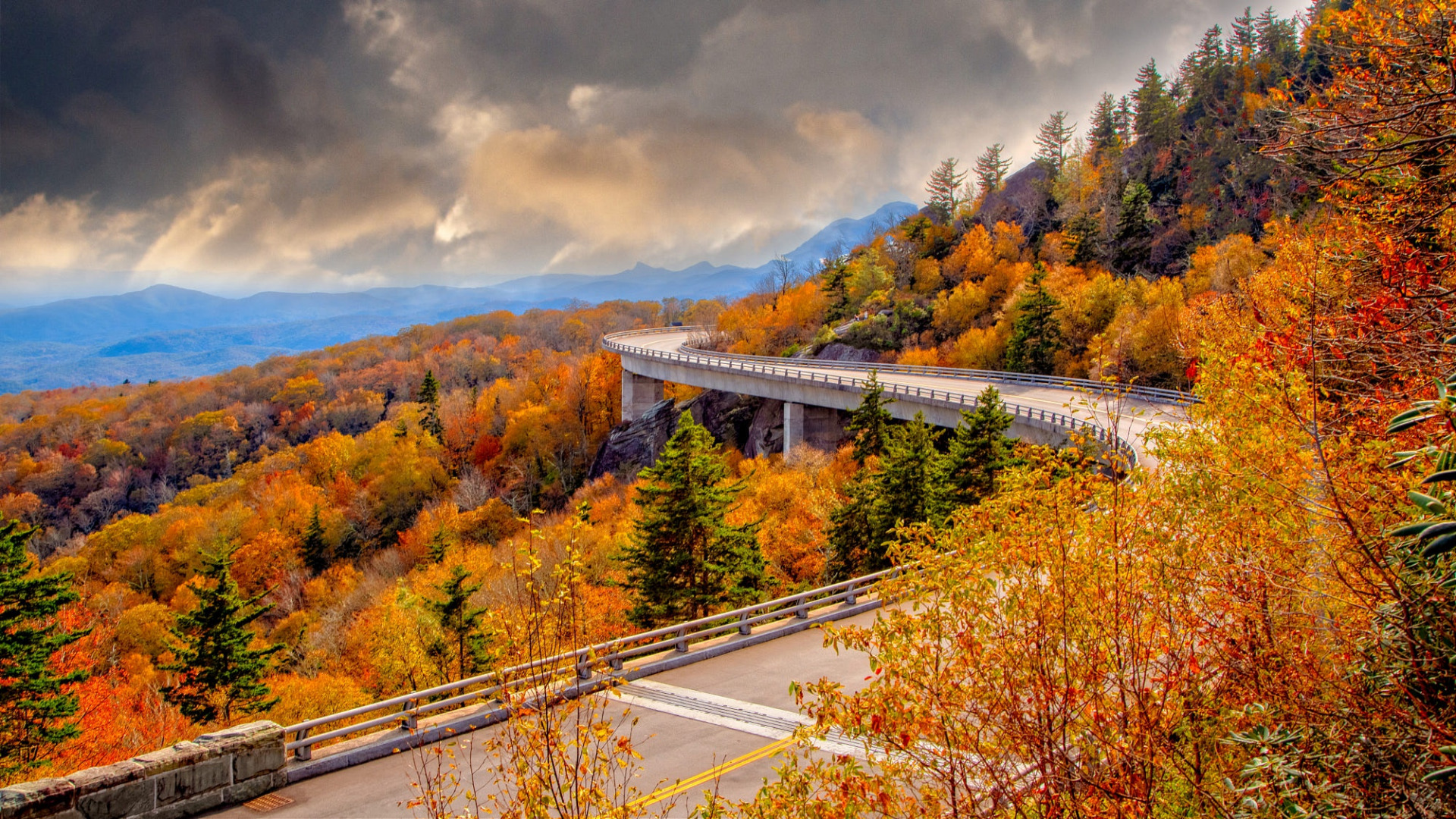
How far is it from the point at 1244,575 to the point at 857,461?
34.6 meters

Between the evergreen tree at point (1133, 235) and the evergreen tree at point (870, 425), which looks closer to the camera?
the evergreen tree at point (870, 425)

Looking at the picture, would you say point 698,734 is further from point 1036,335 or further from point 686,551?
point 1036,335

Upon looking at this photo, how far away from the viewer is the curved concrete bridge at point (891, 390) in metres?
36.2

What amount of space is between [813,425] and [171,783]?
1795 inches

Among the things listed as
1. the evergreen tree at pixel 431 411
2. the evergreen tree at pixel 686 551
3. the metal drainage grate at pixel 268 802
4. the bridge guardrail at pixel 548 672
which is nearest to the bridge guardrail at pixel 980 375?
the evergreen tree at pixel 686 551

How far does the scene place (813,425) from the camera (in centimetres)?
5325

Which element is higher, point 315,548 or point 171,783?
point 171,783

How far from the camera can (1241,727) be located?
6309 millimetres

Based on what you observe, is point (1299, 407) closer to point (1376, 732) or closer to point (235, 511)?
point (1376, 732)

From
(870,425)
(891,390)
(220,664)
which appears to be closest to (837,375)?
(891,390)

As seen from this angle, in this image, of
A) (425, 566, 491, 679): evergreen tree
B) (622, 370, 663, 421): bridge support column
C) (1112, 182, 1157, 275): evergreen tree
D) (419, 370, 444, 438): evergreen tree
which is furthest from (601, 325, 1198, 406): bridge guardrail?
(419, 370, 444, 438): evergreen tree

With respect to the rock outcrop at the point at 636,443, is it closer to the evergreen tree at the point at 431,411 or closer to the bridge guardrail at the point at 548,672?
the evergreen tree at the point at 431,411

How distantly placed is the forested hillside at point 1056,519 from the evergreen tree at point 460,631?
0.45 feet

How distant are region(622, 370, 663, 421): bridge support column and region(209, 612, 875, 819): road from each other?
62.3 m
